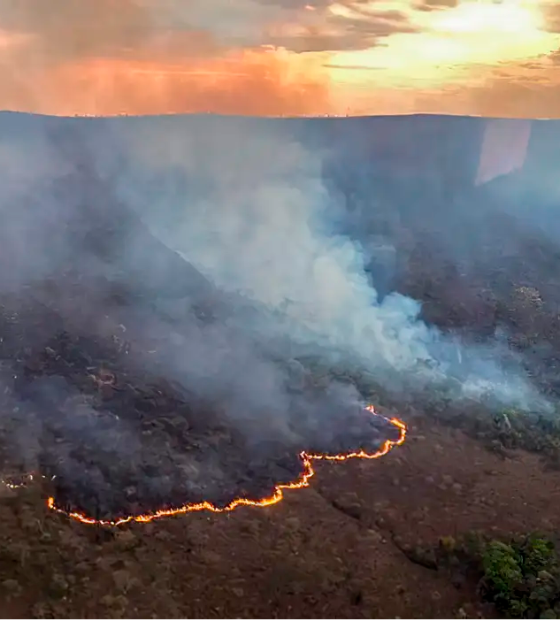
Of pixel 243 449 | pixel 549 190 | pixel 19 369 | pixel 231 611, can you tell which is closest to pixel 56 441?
pixel 19 369

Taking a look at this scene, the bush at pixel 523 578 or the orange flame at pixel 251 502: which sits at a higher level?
the bush at pixel 523 578

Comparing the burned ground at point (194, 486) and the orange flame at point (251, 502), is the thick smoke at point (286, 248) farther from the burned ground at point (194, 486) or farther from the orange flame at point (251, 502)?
the orange flame at point (251, 502)

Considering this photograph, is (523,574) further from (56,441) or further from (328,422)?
(56,441)

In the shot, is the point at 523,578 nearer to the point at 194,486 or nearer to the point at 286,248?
the point at 194,486

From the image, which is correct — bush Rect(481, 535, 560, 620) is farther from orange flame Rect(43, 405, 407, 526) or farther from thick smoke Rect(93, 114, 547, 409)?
thick smoke Rect(93, 114, 547, 409)

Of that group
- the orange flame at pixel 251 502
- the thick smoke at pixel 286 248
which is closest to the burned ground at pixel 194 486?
the orange flame at pixel 251 502

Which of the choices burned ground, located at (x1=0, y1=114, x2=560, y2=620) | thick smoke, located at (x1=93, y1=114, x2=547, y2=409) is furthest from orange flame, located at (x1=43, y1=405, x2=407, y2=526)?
thick smoke, located at (x1=93, y1=114, x2=547, y2=409)

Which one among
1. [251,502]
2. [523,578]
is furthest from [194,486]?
[523,578]

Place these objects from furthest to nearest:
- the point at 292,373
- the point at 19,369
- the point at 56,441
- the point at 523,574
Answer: the point at 292,373 < the point at 19,369 < the point at 56,441 < the point at 523,574
